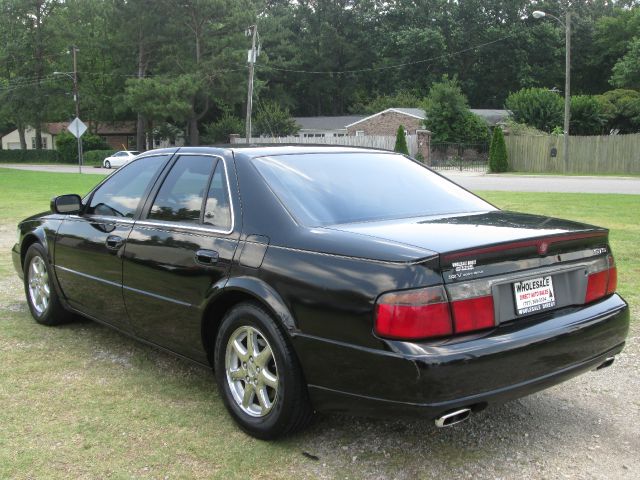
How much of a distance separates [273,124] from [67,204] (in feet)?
176

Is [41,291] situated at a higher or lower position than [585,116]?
lower

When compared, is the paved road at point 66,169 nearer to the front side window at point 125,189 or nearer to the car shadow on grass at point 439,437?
the front side window at point 125,189

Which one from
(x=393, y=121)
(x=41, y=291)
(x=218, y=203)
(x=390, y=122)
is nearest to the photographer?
(x=218, y=203)

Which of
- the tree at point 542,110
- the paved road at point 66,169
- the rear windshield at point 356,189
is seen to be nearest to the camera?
the rear windshield at point 356,189

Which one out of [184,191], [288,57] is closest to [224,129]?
[288,57]

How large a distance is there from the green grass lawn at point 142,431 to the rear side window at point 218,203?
110 centimetres

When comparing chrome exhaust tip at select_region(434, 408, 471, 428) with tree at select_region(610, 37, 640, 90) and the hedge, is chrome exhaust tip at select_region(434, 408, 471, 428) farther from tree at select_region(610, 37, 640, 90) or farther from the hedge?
the hedge

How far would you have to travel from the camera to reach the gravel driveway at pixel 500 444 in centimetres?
314

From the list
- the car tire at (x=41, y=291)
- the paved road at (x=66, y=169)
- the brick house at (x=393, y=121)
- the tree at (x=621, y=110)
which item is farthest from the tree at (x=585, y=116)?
the car tire at (x=41, y=291)

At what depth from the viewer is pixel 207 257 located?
3.67m

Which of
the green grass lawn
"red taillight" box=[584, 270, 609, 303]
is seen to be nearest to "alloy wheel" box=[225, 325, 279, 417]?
the green grass lawn

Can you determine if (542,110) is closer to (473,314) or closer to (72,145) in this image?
(72,145)

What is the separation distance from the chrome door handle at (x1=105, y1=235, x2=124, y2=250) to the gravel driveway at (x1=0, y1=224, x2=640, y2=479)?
179 cm

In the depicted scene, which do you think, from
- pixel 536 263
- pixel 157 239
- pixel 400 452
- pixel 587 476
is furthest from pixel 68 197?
pixel 587 476
